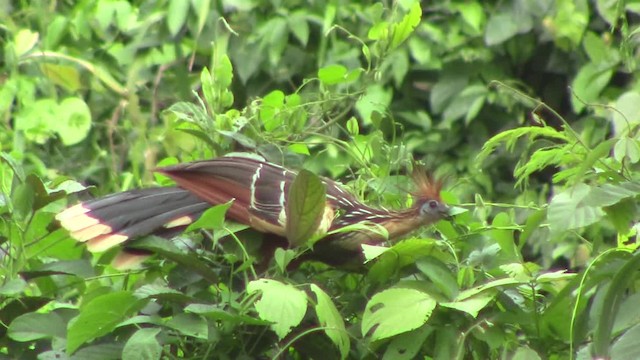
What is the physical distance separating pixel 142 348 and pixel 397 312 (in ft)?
1.08

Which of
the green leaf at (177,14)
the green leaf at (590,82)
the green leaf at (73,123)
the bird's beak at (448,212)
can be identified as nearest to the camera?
the bird's beak at (448,212)

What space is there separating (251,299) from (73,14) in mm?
3286

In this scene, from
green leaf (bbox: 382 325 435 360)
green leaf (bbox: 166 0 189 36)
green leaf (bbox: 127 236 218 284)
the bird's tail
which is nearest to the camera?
green leaf (bbox: 382 325 435 360)

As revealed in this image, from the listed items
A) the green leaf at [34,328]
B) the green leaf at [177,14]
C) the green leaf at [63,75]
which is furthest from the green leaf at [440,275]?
the green leaf at [177,14]

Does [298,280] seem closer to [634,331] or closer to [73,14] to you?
[634,331]

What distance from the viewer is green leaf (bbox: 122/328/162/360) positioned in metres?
1.53

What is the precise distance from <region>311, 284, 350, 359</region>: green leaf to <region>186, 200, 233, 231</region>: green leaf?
17cm

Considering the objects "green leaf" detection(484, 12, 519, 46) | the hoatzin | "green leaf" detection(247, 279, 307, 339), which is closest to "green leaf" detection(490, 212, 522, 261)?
the hoatzin

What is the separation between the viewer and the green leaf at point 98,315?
1.57 m

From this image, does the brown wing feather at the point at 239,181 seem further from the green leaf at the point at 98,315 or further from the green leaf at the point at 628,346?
the green leaf at the point at 628,346

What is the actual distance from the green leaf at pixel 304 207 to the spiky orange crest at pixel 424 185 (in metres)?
0.28

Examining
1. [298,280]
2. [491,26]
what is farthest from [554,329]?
[491,26]

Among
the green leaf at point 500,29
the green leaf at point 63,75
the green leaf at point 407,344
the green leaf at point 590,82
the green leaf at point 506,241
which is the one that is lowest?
the green leaf at point 590,82

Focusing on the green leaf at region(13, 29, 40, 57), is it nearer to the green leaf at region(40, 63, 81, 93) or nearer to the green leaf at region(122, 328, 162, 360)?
the green leaf at region(40, 63, 81, 93)
